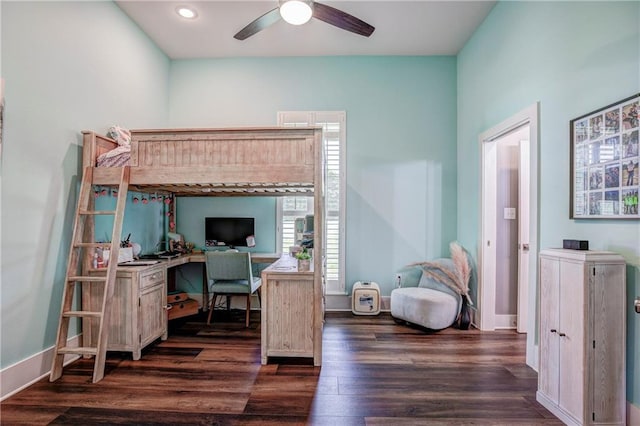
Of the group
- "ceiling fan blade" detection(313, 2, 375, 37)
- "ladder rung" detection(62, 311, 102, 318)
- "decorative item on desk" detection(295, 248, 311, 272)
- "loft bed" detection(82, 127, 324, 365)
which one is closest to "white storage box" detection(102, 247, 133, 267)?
"loft bed" detection(82, 127, 324, 365)

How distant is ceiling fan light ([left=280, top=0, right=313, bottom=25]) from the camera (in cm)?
242

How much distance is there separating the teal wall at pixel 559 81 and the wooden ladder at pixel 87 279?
11.8 feet

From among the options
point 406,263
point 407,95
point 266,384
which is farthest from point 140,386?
point 407,95

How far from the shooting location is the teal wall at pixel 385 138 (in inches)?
168

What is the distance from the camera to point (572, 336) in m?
1.88

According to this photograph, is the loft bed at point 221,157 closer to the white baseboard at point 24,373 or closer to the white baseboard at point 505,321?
the white baseboard at point 24,373

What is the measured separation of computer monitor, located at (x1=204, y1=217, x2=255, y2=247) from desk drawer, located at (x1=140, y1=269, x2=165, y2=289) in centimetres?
108

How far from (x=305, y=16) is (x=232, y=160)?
4.41 ft

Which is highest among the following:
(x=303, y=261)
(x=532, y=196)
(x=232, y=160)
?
(x=232, y=160)

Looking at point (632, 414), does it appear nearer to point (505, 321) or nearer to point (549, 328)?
point (549, 328)

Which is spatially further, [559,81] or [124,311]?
[124,311]

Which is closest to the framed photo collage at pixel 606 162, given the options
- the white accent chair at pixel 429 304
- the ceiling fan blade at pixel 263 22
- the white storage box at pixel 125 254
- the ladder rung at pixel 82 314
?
the white accent chair at pixel 429 304

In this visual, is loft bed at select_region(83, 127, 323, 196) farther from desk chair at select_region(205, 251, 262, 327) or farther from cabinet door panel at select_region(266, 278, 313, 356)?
desk chair at select_region(205, 251, 262, 327)

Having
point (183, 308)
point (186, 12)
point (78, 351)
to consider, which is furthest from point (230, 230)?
point (186, 12)
